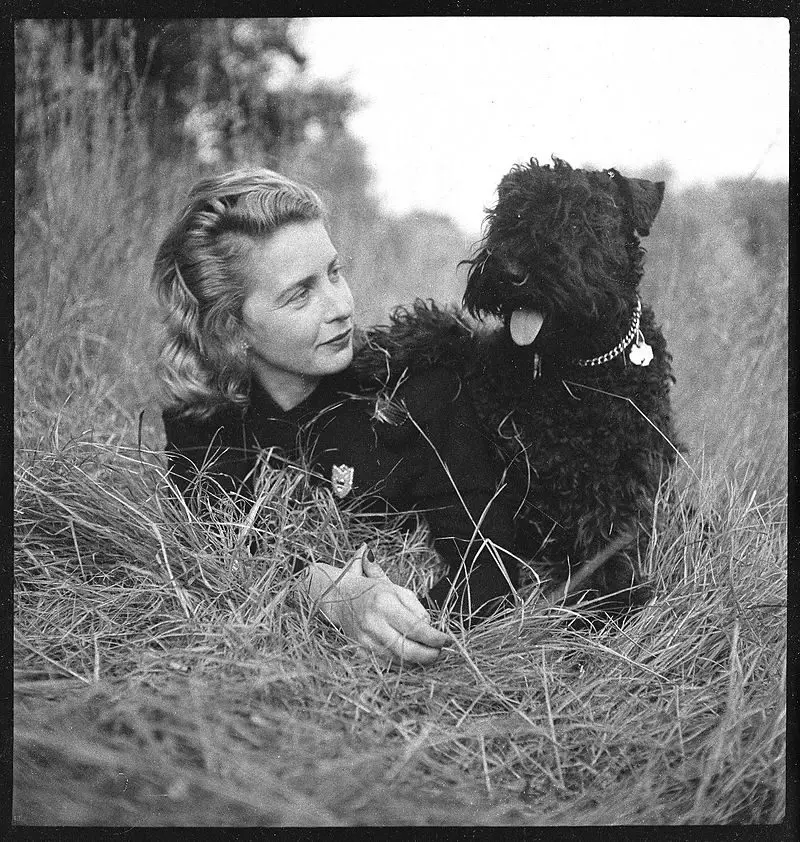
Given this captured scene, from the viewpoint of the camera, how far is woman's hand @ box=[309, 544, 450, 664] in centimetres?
187

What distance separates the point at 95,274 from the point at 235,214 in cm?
118

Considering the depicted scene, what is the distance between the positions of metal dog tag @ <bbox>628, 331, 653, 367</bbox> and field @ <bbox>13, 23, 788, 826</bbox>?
1.46 feet

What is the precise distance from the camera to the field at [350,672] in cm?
171

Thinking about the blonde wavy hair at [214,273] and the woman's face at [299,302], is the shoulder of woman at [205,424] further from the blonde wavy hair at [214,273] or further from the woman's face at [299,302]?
the woman's face at [299,302]

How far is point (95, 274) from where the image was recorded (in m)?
3.16

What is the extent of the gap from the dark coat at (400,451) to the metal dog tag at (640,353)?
1.46 feet

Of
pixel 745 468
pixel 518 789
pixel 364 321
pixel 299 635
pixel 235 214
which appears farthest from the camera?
pixel 364 321

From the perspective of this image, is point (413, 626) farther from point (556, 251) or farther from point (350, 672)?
point (556, 251)

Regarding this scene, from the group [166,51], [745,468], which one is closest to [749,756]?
[745,468]

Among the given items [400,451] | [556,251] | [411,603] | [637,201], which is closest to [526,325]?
[556,251]

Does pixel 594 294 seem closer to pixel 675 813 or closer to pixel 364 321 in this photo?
pixel 675 813

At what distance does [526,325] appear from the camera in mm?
1854

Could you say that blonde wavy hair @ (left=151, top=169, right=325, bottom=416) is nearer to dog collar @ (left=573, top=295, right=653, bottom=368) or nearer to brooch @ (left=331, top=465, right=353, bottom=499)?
brooch @ (left=331, top=465, right=353, bottom=499)

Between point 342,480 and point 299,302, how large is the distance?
1.72 ft
